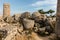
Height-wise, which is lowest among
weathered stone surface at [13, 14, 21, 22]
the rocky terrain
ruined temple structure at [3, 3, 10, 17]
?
the rocky terrain

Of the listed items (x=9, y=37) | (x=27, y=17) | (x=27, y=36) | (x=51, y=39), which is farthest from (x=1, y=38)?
(x=27, y=17)

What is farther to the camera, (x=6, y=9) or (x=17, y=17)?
(x=6, y=9)

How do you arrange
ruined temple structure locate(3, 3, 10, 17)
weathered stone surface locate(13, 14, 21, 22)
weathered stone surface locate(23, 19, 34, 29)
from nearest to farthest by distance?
weathered stone surface locate(23, 19, 34, 29) → weathered stone surface locate(13, 14, 21, 22) → ruined temple structure locate(3, 3, 10, 17)

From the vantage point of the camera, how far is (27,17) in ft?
44.2

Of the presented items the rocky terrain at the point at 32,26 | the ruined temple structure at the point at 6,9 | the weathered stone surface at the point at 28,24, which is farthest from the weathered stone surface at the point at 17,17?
the ruined temple structure at the point at 6,9

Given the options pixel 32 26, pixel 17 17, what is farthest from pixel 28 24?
pixel 17 17

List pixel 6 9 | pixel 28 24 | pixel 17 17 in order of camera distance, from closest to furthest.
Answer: pixel 28 24, pixel 17 17, pixel 6 9

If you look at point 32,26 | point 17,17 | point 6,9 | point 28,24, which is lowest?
point 32,26

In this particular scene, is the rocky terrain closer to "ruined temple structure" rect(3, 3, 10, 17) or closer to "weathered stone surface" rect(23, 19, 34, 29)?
"weathered stone surface" rect(23, 19, 34, 29)

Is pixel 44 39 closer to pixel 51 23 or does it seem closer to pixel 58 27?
pixel 58 27

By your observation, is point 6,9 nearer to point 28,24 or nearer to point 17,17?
point 17,17

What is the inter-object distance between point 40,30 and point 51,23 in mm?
1568

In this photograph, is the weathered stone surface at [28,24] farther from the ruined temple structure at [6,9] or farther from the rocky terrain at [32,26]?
the ruined temple structure at [6,9]

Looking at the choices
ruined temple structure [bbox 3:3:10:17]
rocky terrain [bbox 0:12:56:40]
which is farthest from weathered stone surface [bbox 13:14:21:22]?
ruined temple structure [bbox 3:3:10:17]
